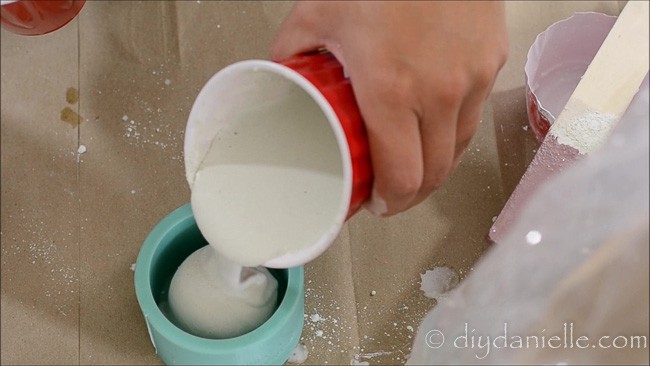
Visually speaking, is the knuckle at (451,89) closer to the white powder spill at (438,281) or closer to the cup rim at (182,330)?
the cup rim at (182,330)

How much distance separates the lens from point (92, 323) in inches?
34.8

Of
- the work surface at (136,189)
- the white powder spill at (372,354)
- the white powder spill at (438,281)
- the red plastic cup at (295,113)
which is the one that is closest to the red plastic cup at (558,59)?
the work surface at (136,189)

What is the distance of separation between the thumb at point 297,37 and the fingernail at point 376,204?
11cm

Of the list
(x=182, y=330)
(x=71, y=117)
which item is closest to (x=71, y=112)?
(x=71, y=117)

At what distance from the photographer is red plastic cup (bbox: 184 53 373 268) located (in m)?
0.52

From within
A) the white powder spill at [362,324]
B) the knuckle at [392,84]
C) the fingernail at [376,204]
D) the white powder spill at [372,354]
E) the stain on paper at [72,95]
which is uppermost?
the knuckle at [392,84]

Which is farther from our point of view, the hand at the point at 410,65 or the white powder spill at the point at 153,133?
the white powder spill at the point at 153,133

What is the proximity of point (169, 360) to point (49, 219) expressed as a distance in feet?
0.78

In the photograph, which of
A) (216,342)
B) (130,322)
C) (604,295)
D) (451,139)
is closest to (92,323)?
(130,322)

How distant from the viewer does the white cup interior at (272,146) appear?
589mm

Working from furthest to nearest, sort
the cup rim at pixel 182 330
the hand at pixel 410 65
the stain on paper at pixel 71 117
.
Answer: the stain on paper at pixel 71 117, the cup rim at pixel 182 330, the hand at pixel 410 65

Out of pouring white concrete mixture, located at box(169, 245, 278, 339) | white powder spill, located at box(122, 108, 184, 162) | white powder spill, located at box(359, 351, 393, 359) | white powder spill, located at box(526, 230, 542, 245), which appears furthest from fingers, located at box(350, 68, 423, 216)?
white powder spill, located at box(122, 108, 184, 162)

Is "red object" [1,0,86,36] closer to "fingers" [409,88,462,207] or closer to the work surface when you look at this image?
the work surface

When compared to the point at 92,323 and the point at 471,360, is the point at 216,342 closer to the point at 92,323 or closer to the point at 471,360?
the point at 92,323
